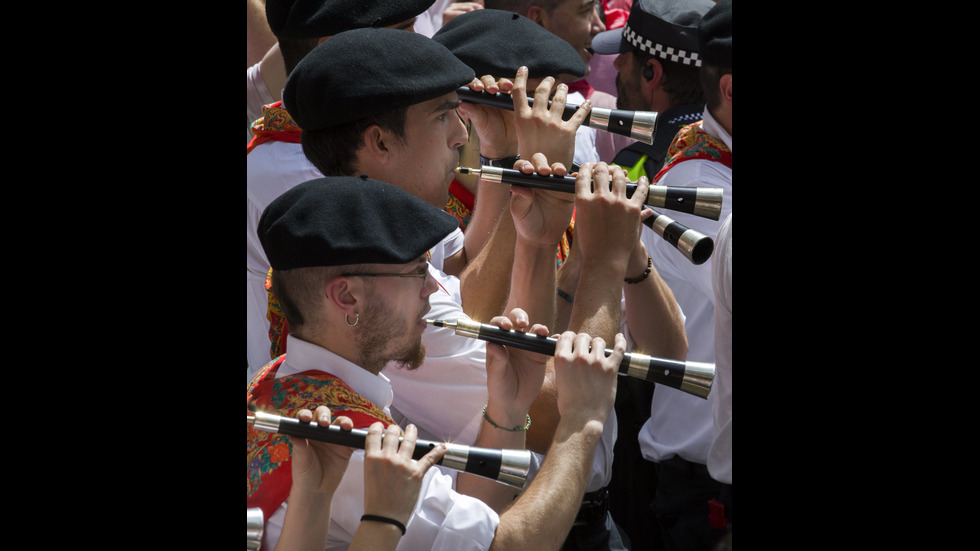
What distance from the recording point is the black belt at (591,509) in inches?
132

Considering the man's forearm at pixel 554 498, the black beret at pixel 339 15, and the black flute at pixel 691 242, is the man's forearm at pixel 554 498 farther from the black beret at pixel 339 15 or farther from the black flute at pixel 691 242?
the black beret at pixel 339 15

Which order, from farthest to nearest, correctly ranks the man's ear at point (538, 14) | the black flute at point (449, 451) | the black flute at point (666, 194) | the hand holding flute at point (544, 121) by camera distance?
the man's ear at point (538, 14)
the hand holding flute at point (544, 121)
the black flute at point (666, 194)
the black flute at point (449, 451)

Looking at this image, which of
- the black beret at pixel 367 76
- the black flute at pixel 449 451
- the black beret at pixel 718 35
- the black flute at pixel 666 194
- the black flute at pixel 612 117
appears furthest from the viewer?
the black beret at pixel 718 35

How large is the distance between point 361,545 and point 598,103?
421 cm

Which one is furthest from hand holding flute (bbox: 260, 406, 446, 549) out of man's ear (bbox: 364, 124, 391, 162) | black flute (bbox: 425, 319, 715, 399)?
man's ear (bbox: 364, 124, 391, 162)

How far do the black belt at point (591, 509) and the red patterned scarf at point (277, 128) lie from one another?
1689mm

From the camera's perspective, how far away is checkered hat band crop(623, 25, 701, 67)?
477 cm

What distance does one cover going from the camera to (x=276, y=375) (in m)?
2.53

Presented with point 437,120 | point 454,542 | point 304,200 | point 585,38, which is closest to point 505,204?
point 437,120

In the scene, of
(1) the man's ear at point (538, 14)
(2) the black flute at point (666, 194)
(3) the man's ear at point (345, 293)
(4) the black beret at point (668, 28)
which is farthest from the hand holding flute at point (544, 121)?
(1) the man's ear at point (538, 14)

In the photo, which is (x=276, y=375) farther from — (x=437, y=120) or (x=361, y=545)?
(x=437, y=120)

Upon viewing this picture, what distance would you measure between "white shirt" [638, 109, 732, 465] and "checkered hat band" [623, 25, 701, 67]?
0.82 m

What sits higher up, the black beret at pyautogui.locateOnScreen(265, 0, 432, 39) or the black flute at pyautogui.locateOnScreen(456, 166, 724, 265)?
the black beret at pyautogui.locateOnScreen(265, 0, 432, 39)

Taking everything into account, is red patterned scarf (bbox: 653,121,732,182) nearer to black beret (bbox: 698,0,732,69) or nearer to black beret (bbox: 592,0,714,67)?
black beret (bbox: 698,0,732,69)
